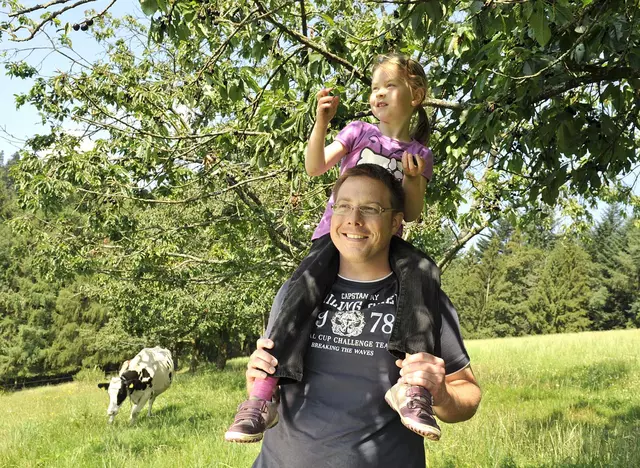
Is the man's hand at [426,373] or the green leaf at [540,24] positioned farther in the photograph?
the green leaf at [540,24]

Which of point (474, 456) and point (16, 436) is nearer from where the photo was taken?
point (474, 456)

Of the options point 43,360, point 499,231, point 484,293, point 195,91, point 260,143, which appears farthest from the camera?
point 499,231

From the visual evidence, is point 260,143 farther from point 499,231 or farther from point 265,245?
point 499,231

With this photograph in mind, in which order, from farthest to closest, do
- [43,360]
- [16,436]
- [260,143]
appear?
[43,360]
[16,436]
[260,143]

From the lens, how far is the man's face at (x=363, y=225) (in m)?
2.15

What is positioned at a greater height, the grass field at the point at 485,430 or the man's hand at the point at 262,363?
the man's hand at the point at 262,363

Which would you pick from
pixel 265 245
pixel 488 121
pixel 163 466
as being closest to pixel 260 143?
pixel 488 121

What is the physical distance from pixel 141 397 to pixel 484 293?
58.9m

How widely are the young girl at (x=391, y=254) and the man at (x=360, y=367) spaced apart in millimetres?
42

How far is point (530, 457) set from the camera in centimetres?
618

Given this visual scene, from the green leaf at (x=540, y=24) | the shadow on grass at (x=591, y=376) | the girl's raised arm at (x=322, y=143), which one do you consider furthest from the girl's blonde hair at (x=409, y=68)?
the shadow on grass at (x=591, y=376)

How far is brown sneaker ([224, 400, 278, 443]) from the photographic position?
6.28 ft

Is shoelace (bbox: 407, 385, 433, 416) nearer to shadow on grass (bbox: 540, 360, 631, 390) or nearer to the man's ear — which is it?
the man's ear

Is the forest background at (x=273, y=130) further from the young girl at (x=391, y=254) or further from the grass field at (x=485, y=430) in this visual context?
the grass field at (x=485, y=430)
